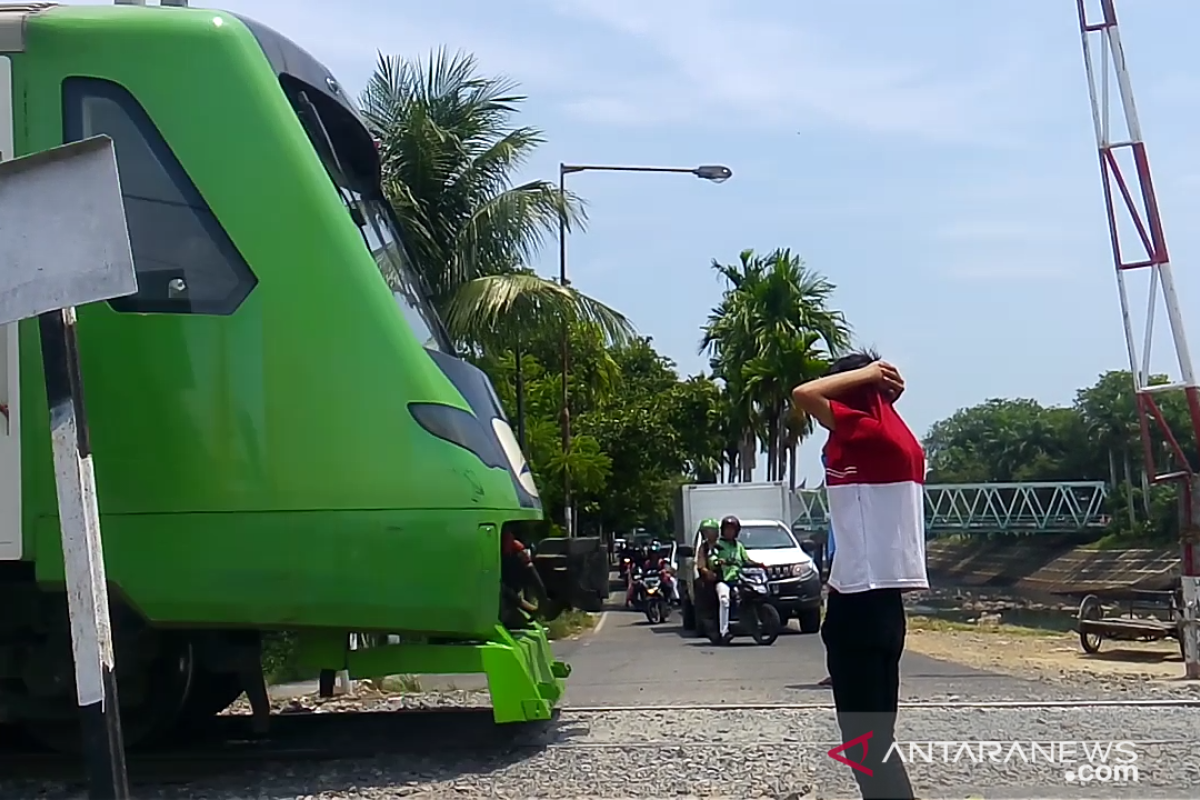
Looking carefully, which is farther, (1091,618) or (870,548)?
(1091,618)

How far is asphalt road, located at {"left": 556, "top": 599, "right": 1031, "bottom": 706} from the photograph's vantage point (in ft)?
31.3

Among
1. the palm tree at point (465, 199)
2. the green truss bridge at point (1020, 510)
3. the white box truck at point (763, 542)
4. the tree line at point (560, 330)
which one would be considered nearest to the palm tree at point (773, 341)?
the tree line at point (560, 330)

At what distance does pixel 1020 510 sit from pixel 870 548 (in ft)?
215

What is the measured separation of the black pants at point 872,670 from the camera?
4.28 metres

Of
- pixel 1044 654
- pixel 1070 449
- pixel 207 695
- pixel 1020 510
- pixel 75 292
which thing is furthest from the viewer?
pixel 1070 449

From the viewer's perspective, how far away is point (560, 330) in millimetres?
18266

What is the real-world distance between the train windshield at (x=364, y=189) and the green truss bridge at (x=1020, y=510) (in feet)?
182

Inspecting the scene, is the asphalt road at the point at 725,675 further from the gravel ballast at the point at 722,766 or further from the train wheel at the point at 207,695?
the train wheel at the point at 207,695

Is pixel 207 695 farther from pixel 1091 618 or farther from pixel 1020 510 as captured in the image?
pixel 1020 510

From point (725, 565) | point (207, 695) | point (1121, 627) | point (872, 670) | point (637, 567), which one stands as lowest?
point (637, 567)

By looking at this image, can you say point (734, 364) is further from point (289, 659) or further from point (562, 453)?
point (289, 659)

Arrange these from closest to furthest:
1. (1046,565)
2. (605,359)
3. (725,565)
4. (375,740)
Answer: (375,740)
(725,565)
(605,359)
(1046,565)

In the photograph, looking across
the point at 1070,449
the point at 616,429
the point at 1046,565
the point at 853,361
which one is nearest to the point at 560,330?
the point at 853,361

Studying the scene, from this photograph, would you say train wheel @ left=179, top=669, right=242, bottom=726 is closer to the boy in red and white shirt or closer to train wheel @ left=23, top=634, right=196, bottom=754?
train wheel @ left=23, top=634, right=196, bottom=754
